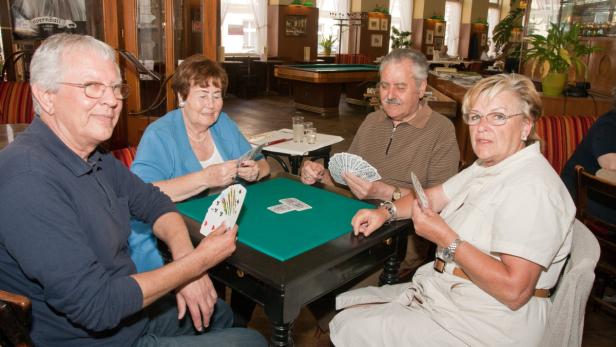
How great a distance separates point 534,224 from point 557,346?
452mm

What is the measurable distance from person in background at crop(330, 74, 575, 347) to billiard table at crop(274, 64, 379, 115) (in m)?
7.69

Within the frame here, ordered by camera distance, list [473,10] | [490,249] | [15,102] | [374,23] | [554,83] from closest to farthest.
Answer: [490,249] → [554,83] → [15,102] → [374,23] → [473,10]

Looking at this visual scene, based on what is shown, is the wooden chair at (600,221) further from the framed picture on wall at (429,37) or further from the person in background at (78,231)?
the framed picture on wall at (429,37)

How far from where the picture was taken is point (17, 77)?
5.82 metres

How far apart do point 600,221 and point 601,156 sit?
496 mm

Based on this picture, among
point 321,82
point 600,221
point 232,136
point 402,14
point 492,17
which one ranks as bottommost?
point 600,221

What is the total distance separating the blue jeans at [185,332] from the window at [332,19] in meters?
14.0

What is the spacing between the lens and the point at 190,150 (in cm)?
220

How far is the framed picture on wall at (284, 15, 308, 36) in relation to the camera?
1334 centimetres

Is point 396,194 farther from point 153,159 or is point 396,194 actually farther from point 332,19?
point 332,19

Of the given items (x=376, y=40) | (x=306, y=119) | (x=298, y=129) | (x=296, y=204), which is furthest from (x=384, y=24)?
(x=296, y=204)

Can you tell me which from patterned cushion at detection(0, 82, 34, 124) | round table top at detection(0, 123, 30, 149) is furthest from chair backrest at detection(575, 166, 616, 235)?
patterned cushion at detection(0, 82, 34, 124)

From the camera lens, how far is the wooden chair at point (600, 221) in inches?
85.0

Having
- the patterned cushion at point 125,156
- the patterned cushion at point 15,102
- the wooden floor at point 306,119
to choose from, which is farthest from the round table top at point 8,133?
the wooden floor at point 306,119
